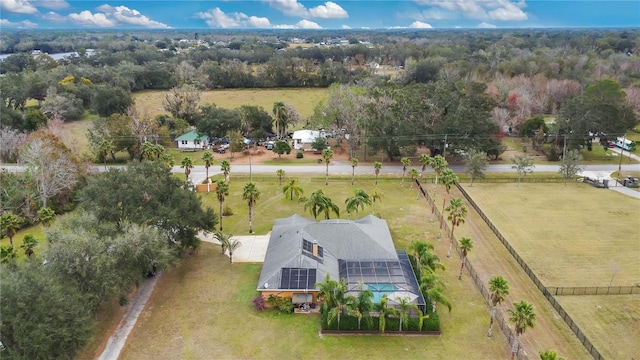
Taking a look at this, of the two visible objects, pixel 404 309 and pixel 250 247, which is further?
pixel 250 247

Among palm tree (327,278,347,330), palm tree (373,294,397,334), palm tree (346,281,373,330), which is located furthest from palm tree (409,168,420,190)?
palm tree (327,278,347,330)

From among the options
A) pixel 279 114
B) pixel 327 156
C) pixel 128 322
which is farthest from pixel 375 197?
pixel 279 114

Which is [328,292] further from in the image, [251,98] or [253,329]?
[251,98]

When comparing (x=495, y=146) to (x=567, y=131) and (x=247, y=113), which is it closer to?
A: (x=567, y=131)

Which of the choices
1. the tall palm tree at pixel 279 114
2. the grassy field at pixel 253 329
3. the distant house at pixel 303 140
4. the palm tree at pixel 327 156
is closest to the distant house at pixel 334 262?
the grassy field at pixel 253 329

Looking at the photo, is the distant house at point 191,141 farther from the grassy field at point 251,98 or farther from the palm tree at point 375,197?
the palm tree at point 375,197
